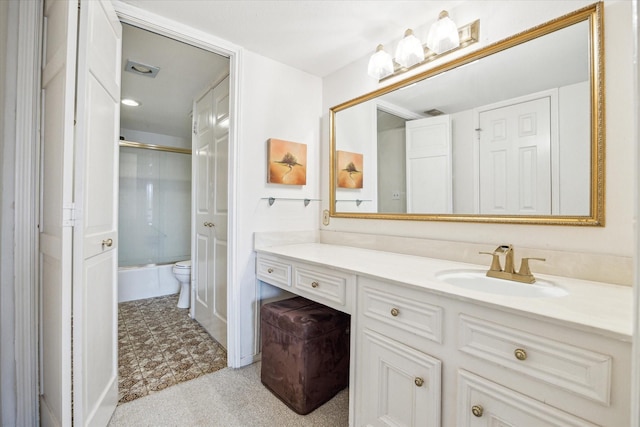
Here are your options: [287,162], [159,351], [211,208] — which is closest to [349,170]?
[287,162]

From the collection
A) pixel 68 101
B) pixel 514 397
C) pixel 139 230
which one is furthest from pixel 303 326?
pixel 139 230

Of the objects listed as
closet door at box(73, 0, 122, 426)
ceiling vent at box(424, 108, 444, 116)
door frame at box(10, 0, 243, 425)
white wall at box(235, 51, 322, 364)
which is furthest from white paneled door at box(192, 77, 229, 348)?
ceiling vent at box(424, 108, 444, 116)

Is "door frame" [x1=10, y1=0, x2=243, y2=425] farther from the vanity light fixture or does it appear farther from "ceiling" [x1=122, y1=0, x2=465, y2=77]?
the vanity light fixture

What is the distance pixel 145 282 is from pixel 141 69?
2.32 meters

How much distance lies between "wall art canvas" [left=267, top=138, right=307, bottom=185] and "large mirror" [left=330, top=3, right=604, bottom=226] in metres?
0.53

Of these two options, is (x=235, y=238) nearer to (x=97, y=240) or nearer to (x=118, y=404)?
(x=97, y=240)

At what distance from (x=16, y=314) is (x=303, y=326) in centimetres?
132

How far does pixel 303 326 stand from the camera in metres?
1.53

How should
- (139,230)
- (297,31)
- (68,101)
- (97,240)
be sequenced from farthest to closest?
1. (139,230)
2. (297,31)
3. (97,240)
4. (68,101)

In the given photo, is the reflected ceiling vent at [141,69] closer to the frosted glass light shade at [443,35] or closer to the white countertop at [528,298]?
the white countertop at [528,298]

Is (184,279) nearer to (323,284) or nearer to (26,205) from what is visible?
(26,205)

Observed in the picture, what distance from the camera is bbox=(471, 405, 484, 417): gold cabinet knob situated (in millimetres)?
885

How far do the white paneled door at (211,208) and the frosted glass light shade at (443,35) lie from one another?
4.97 ft

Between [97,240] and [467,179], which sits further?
[467,179]
